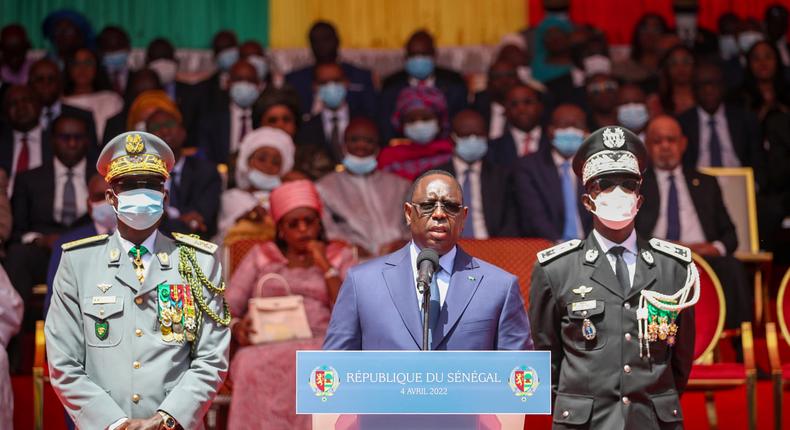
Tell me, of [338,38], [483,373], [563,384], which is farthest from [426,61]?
[483,373]

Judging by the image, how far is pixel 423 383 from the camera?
389 cm

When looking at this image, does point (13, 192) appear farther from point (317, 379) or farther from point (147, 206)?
point (317, 379)

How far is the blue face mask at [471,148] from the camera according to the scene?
9.23 metres

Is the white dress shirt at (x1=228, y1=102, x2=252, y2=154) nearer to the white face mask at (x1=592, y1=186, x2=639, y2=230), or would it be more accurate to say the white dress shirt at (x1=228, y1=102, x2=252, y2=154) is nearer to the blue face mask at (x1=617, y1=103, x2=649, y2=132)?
the blue face mask at (x1=617, y1=103, x2=649, y2=132)

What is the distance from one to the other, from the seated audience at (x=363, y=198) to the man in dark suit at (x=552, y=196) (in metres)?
0.92

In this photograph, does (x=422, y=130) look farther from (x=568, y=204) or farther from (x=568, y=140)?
(x=568, y=204)

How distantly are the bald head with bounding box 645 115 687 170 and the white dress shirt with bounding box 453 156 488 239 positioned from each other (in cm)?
133

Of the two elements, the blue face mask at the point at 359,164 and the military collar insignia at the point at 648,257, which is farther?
the blue face mask at the point at 359,164

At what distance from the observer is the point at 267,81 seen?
11.1m

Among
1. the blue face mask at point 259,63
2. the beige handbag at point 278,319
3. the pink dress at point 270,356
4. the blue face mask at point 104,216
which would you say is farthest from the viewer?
the blue face mask at point 259,63

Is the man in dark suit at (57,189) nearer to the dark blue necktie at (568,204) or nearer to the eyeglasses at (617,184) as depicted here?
the dark blue necktie at (568,204)

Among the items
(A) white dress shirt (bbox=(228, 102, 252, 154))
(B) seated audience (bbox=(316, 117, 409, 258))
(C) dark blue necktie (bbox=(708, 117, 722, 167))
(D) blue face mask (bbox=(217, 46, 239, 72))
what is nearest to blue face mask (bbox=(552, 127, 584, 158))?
(B) seated audience (bbox=(316, 117, 409, 258))

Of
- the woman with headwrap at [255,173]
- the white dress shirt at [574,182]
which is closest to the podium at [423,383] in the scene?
the woman with headwrap at [255,173]

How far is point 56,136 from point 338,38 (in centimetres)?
311
